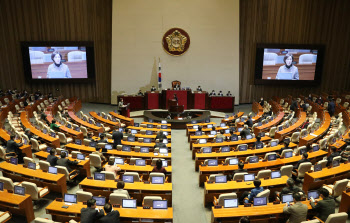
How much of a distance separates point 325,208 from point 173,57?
1639 cm

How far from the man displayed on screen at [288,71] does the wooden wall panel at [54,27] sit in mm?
13070

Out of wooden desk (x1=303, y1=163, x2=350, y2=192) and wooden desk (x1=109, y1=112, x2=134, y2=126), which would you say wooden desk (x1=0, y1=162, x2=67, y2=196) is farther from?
wooden desk (x1=109, y1=112, x2=134, y2=126)

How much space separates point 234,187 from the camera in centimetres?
668

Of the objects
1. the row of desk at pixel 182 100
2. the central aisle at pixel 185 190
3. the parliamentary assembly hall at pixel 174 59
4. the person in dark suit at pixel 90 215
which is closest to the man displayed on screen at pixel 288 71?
the parliamentary assembly hall at pixel 174 59

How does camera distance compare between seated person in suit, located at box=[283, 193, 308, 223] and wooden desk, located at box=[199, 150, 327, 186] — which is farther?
wooden desk, located at box=[199, 150, 327, 186]

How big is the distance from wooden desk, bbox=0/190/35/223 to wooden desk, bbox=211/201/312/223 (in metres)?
4.22

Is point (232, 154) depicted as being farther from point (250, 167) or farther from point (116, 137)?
point (116, 137)

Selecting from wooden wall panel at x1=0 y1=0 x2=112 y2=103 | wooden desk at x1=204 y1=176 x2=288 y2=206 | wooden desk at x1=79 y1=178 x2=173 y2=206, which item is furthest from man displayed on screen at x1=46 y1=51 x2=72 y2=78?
wooden desk at x1=204 y1=176 x2=288 y2=206

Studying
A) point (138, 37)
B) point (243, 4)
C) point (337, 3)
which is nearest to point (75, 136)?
point (138, 37)

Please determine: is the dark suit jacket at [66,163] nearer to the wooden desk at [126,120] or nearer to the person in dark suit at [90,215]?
the person in dark suit at [90,215]

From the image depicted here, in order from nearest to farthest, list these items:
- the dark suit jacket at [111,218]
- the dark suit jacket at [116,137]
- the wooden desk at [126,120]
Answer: the dark suit jacket at [111,218] < the dark suit jacket at [116,137] < the wooden desk at [126,120]

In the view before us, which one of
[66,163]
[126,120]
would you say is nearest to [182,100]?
[126,120]

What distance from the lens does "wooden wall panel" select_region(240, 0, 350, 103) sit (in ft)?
66.8

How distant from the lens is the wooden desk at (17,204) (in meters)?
6.12
